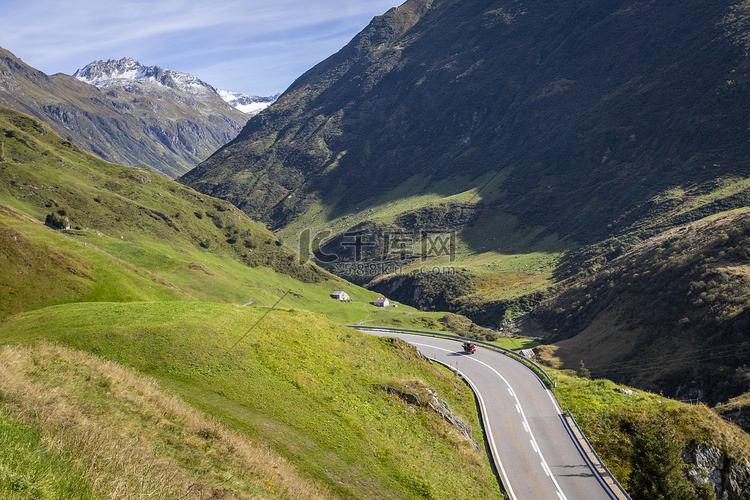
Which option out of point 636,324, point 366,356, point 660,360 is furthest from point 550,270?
point 366,356

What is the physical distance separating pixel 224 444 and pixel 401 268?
15970cm

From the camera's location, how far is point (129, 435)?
13.1 metres

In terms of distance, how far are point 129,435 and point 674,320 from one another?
254ft

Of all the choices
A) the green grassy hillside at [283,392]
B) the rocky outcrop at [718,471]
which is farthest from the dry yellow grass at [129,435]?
the rocky outcrop at [718,471]

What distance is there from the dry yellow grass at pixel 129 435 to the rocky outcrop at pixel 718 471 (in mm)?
23777

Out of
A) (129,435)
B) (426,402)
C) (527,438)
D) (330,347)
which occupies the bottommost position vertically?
(527,438)

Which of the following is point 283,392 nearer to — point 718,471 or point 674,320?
point 718,471

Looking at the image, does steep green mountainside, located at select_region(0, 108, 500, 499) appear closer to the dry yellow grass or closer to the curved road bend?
the dry yellow grass

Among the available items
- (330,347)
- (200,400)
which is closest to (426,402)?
(330,347)

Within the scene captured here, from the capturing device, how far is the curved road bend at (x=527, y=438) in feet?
77.6

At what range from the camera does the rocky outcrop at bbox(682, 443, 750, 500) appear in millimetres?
24750

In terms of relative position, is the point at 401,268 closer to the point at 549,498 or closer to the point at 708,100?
the point at 708,100

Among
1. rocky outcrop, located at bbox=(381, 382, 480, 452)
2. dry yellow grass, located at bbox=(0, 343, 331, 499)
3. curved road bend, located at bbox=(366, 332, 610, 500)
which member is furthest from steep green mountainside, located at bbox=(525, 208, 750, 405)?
dry yellow grass, located at bbox=(0, 343, 331, 499)

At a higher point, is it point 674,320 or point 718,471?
point 718,471
